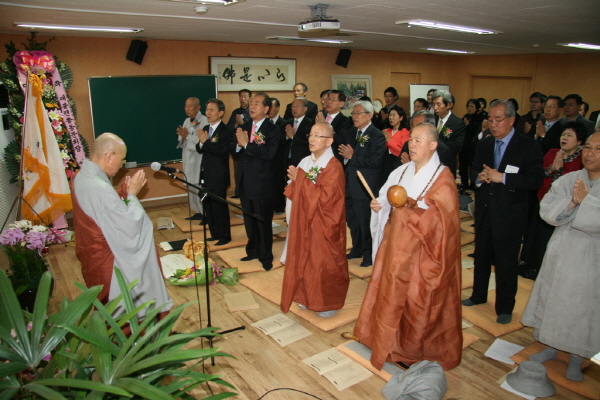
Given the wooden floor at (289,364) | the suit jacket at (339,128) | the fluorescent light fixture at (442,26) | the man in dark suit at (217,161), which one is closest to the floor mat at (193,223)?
the man in dark suit at (217,161)

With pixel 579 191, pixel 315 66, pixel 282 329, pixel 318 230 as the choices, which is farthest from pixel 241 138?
pixel 315 66

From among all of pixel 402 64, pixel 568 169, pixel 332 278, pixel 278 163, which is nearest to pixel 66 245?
pixel 278 163

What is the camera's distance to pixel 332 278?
11.4 feet

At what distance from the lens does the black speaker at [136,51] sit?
6379 mm

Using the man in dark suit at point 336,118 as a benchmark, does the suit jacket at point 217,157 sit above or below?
below

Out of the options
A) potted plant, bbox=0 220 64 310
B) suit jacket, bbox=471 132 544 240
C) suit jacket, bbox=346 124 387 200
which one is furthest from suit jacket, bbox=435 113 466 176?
potted plant, bbox=0 220 64 310

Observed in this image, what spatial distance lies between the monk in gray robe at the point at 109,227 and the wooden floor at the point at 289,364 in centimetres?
69

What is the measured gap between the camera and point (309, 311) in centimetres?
368

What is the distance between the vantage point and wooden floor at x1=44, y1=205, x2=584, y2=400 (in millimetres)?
2721

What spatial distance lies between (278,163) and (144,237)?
328 cm

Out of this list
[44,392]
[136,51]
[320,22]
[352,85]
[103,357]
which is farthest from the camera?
[352,85]

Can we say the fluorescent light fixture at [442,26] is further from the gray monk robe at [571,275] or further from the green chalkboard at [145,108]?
the green chalkboard at [145,108]

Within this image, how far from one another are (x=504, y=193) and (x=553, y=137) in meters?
2.37

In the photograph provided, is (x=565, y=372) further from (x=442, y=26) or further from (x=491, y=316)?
(x=442, y=26)
